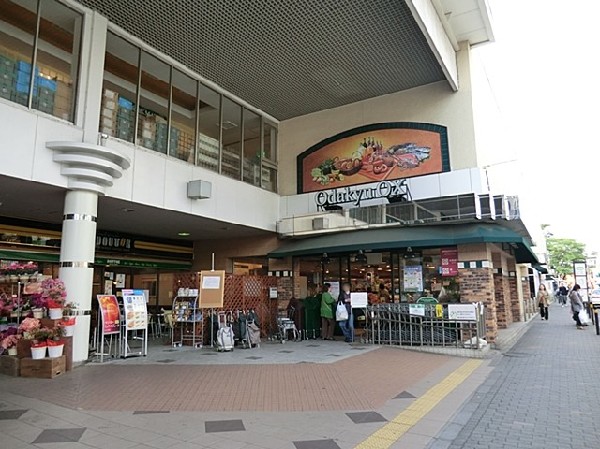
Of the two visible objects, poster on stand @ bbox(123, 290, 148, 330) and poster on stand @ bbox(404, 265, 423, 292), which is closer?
poster on stand @ bbox(123, 290, 148, 330)

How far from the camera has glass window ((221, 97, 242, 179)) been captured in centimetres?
1402

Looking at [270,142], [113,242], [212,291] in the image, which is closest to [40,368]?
[212,291]

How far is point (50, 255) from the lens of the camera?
510 inches

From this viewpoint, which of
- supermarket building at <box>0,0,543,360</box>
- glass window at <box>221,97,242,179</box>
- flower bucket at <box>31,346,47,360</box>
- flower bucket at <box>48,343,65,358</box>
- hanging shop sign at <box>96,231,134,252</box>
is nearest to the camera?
flower bucket at <box>31,346,47,360</box>

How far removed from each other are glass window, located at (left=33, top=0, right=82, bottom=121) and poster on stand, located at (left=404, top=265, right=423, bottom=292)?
982 cm

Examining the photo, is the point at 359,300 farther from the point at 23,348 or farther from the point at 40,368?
the point at 23,348

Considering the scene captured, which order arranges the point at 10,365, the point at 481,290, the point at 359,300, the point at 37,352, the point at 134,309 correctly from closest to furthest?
the point at 37,352, the point at 10,365, the point at 134,309, the point at 481,290, the point at 359,300

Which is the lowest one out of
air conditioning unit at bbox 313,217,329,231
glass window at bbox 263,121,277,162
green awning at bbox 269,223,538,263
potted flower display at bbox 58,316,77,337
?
potted flower display at bbox 58,316,77,337

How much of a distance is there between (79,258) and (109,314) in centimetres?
154

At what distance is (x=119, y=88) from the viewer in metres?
11.1

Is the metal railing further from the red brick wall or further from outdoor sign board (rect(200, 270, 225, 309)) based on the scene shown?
outdoor sign board (rect(200, 270, 225, 309))

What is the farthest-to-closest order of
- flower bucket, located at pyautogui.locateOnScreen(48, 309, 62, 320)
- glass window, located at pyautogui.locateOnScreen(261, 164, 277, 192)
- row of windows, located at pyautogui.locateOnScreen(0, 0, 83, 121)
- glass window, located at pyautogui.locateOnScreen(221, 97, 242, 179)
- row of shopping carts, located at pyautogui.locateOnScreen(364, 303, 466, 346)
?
glass window, located at pyautogui.locateOnScreen(261, 164, 277, 192)
glass window, located at pyautogui.locateOnScreen(221, 97, 242, 179)
row of shopping carts, located at pyautogui.locateOnScreen(364, 303, 466, 346)
row of windows, located at pyautogui.locateOnScreen(0, 0, 83, 121)
flower bucket, located at pyautogui.locateOnScreen(48, 309, 62, 320)

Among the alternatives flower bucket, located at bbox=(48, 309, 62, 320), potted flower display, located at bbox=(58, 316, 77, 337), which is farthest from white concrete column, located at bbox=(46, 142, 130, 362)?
flower bucket, located at bbox=(48, 309, 62, 320)

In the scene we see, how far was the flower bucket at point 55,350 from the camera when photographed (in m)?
8.05
